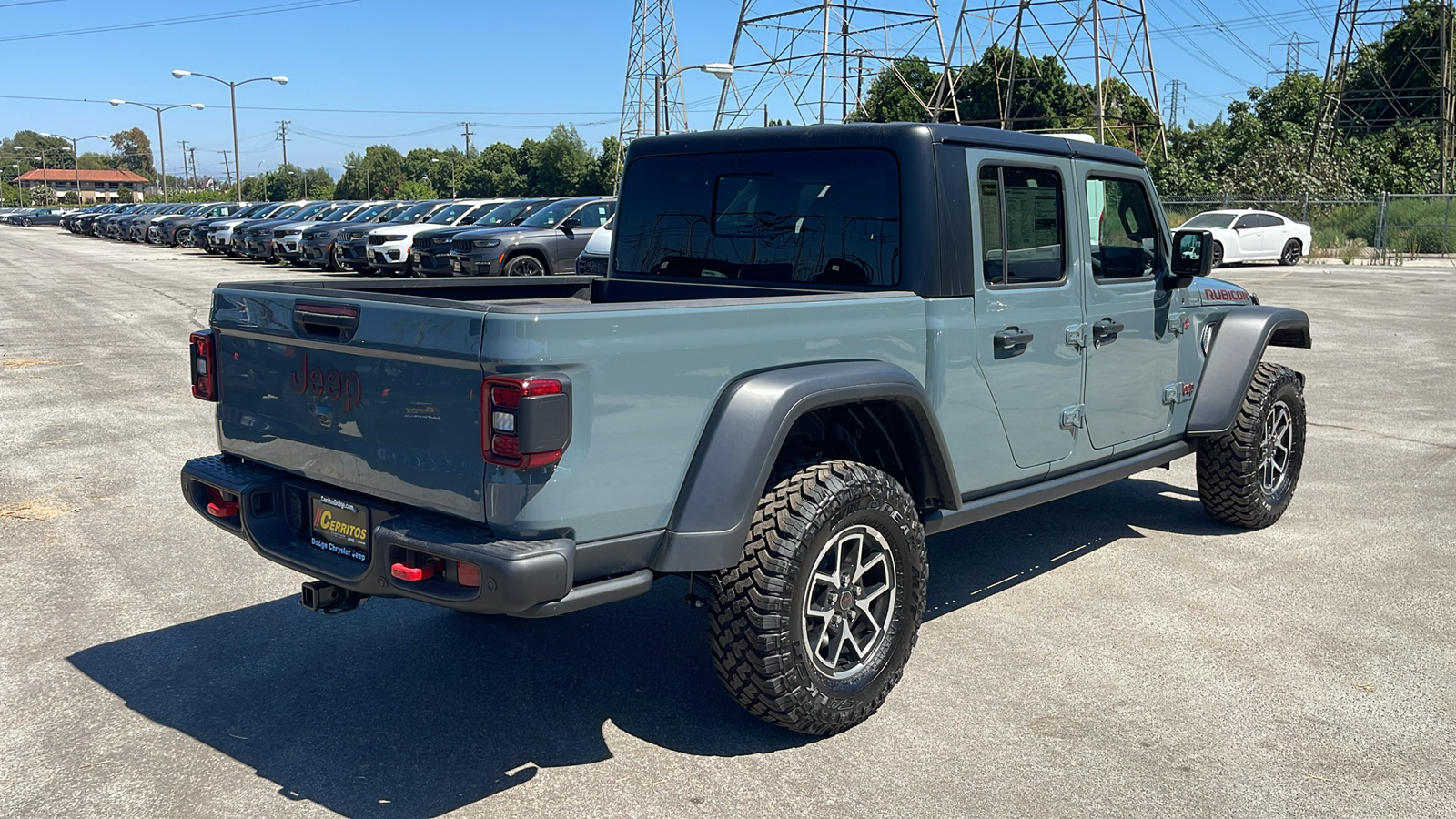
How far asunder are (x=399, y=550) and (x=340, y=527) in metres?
0.45

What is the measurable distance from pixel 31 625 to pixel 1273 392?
19.6 ft

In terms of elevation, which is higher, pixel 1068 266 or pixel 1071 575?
pixel 1068 266

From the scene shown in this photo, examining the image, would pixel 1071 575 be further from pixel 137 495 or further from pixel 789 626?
Answer: pixel 137 495

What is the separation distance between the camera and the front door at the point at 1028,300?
4.67 meters

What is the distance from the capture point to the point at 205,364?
14.6 feet

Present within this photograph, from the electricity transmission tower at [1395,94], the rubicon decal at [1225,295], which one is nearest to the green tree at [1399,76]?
the electricity transmission tower at [1395,94]

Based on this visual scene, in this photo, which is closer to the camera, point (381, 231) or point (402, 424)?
point (402, 424)

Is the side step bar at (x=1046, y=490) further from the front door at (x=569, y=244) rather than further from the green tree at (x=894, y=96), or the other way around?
the green tree at (x=894, y=96)

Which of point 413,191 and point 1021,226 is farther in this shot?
point 413,191

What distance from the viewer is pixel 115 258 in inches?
1334

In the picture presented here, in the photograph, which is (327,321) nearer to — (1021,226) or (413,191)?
(1021,226)

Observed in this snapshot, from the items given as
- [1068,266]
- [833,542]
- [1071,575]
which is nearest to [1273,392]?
[1071,575]

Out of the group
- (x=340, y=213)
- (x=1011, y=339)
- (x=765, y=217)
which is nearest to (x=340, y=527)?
(x=765, y=217)

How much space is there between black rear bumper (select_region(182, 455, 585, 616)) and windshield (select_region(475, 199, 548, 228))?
1803 centimetres
